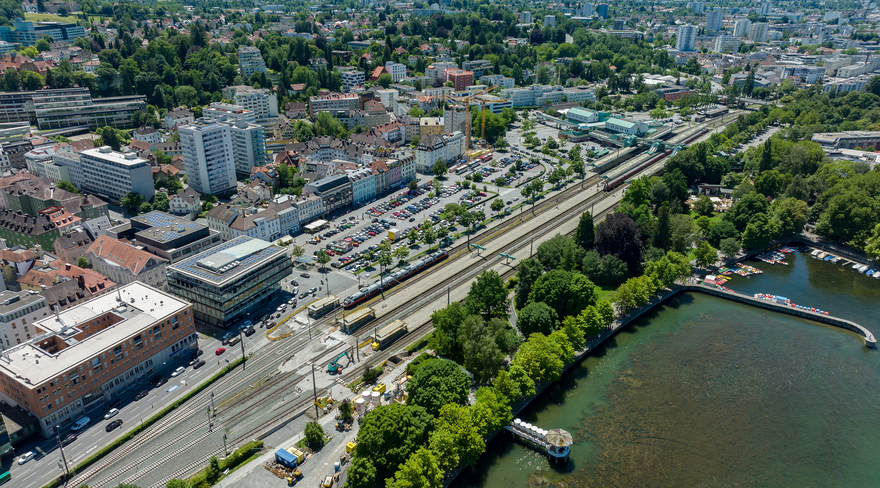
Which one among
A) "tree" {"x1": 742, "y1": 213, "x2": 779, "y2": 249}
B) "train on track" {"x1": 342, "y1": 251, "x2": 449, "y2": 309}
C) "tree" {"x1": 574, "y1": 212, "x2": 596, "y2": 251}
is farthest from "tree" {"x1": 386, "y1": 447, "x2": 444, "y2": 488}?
"tree" {"x1": 742, "y1": 213, "x2": 779, "y2": 249}

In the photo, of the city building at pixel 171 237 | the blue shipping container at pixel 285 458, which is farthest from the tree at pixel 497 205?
the blue shipping container at pixel 285 458

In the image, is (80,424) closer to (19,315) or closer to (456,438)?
(19,315)

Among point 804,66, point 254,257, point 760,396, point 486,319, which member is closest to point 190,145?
point 254,257

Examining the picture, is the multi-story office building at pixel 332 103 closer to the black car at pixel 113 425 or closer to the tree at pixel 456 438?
the black car at pixel 113 425

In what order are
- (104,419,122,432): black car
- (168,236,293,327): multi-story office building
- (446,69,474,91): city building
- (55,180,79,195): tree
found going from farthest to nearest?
(446,69,474,91): city building, (55,180,79,195): tree, (168,236,293,327): multi-story office building, (104,419,122,432): black car

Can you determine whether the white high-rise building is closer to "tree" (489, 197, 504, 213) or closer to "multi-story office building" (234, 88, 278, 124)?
"multi-story office building" (234, 88, 278, 124)

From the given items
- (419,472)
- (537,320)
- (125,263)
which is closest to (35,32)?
(125,263)
